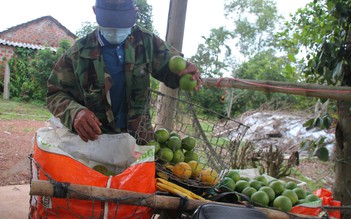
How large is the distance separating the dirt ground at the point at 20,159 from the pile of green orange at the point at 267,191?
10.8 feet

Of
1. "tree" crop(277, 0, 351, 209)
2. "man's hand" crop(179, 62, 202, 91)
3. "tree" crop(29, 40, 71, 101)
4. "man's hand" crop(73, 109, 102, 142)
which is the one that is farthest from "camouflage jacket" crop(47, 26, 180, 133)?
"tree" crop(29, 40, 71, 101)

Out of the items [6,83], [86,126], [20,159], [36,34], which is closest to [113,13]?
[86,126]

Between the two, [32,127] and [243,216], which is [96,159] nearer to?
[243,216]

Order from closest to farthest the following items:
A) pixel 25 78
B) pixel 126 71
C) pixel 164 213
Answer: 1. pixel 164 213
2. pixel 126 71
3. pixel 25 78

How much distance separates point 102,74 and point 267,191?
3.17 ft

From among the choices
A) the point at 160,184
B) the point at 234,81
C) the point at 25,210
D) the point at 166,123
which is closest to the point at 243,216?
the point at 160,184

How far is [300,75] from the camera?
3.28 metres

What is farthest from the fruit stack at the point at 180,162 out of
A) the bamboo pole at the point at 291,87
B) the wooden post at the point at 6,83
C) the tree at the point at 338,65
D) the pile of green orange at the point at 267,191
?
the wooden post at the point at 6,83

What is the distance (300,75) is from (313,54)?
1.47 ft

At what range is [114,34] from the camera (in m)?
1.75

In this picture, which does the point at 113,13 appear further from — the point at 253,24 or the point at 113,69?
the point at 253,24

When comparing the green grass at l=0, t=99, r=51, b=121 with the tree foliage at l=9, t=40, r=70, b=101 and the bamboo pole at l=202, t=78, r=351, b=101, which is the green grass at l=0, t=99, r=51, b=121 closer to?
the tree foliage at l=9, t=40, r=70, b=101

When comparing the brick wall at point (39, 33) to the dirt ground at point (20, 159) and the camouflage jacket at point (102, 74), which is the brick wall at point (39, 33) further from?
the camouflage jacket at point (102, 74)

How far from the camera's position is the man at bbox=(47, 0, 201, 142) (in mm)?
1698
